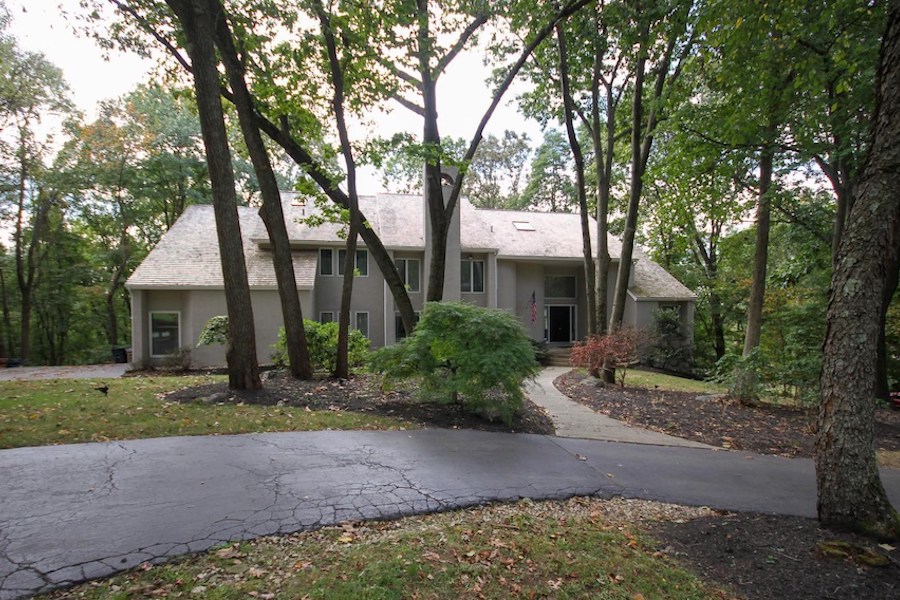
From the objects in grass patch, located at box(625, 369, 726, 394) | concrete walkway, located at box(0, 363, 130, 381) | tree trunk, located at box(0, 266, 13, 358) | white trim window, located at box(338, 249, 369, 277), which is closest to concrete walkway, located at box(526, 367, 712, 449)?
grass patch, located at box(625, 369, 726, 394)

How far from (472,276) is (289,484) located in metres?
17.3

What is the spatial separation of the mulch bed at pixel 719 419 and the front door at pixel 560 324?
10471mm

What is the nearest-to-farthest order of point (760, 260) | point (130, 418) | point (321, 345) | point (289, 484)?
point (289, 484), point (130, 418), point (760, 260), point (321, 345)

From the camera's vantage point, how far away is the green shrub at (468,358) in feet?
24.4

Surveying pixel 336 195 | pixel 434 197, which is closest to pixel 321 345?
pixel 336 195

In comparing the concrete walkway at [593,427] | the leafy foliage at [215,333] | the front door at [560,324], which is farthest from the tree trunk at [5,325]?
the concrete walkway at [593,427]

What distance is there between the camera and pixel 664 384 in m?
15.4

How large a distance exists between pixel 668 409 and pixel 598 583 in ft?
25.8

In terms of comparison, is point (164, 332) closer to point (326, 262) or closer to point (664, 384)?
point (326, 262)

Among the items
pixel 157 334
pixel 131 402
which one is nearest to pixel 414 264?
pixel 157 334

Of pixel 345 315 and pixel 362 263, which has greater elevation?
pixel 362 263

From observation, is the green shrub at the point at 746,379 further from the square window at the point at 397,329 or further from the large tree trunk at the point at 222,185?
the square window at the point at 397,329

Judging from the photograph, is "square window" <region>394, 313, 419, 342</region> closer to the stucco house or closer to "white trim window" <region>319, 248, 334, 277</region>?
the stucco house

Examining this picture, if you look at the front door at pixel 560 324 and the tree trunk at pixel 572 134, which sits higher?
the tree trunk at pixel 572 134
